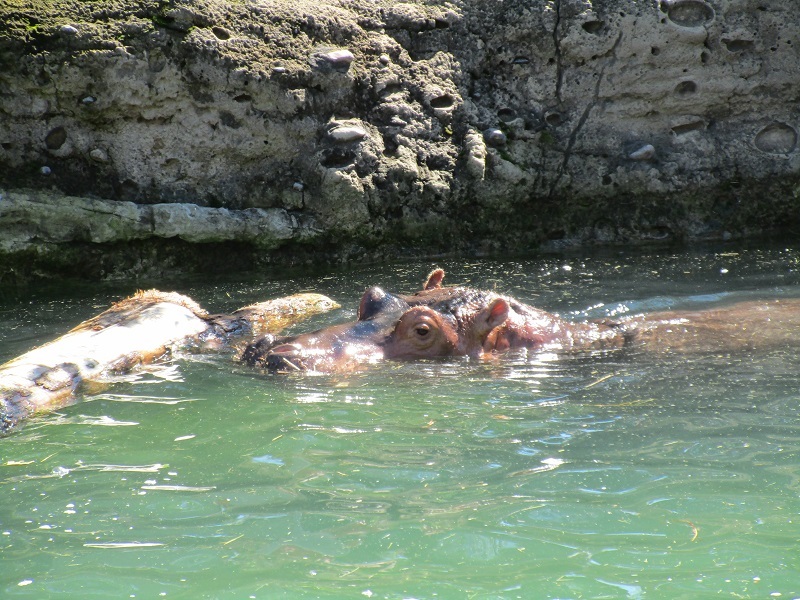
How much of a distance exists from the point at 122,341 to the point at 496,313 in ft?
7.76

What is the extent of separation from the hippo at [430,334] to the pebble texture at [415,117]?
2912 mm

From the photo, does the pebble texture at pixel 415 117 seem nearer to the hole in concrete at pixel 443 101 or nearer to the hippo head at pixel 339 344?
the hole in concrete at pixel 443 101

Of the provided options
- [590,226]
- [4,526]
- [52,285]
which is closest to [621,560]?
[4,526]

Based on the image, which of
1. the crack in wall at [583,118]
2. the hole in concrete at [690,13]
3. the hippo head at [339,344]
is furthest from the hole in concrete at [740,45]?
the hippo head at [339,344]

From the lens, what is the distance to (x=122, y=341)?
5539 millimetres

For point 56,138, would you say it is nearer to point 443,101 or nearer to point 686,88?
point 443,101

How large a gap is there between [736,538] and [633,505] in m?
0.40

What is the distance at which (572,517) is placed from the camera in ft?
10.6

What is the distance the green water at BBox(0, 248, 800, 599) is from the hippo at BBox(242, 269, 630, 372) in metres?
0.15

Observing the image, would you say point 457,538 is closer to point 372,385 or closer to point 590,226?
point 372,385

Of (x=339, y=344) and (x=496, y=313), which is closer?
(x=339, y=344)

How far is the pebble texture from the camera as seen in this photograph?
27.1ft

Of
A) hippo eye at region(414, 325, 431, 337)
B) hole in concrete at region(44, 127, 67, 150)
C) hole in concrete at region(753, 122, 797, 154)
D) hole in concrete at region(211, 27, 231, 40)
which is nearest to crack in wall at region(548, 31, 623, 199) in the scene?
hole in concrete at region(753, 122, 797, 154)

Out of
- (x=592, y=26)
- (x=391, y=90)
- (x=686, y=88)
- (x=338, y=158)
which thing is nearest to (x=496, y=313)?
(x=338, y=158)
